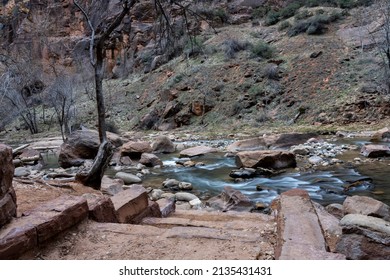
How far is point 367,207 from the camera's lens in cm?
451

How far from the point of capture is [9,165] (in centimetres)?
244

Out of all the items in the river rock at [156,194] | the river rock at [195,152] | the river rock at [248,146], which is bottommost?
the river rock at [248,146]

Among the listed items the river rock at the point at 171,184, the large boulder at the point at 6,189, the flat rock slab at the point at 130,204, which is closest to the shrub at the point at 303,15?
the river rock at the point at 171,184

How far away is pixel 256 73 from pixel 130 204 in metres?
21.0

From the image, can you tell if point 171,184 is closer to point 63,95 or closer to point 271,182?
point 271,182

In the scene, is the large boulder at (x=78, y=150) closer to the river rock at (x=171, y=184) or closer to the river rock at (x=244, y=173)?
the river rock at (x=171, y=184)

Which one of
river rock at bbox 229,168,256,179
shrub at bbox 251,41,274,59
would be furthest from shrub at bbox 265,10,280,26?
river rock at bbox 229,168,256,179

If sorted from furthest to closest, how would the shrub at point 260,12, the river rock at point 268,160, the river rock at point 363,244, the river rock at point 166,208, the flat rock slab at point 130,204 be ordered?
1. the shrub at point 260,12
2. the river rock at point 268,160
3. the river rock at point 166,208
4. the flat rock slab at point 130,204
5. the river rock at point 363,244

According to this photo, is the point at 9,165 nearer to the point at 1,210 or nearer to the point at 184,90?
the point at 1,210

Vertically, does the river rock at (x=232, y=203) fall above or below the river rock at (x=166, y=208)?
below

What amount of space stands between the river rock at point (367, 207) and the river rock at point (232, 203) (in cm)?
157

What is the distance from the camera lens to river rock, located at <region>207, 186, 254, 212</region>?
5.64m

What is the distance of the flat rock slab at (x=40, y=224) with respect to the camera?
2121 mm

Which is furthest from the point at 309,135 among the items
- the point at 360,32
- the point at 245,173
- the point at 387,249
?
the point at 360,32
